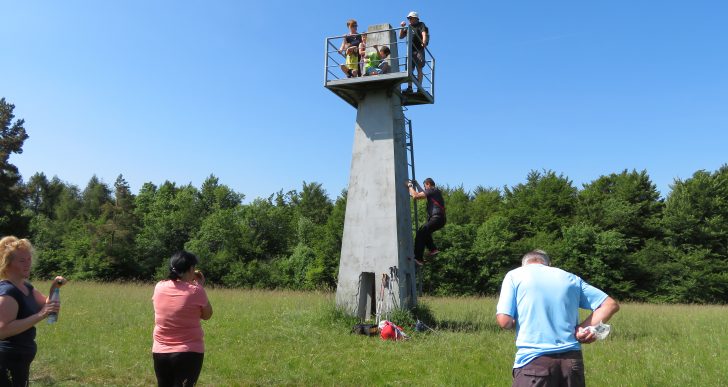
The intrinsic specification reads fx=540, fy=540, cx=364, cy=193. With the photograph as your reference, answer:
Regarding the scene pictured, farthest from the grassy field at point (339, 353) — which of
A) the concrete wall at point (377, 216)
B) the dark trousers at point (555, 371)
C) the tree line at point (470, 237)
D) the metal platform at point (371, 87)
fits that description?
the tree line at point (470, 237)

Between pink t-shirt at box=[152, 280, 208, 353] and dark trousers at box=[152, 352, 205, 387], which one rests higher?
pink t-shirt at box=[152, 280, 208, 353]

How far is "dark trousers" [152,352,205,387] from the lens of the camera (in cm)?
476

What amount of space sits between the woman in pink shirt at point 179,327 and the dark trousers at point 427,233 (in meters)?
8.12

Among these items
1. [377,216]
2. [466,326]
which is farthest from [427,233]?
[466,326]

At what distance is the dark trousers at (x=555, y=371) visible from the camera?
13.2 ft

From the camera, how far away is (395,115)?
1378 centimetres

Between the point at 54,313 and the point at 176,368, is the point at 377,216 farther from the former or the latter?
the point at 54,313

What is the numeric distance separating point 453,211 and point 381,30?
33.9 metres

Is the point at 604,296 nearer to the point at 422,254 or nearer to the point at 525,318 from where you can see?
the point at 525,318

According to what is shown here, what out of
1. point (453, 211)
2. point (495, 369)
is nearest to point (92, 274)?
point (453, 211)

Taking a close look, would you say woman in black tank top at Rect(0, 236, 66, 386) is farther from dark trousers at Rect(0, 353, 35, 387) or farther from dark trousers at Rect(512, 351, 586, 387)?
dark trousers at Rect(512, 351, 586, 387)

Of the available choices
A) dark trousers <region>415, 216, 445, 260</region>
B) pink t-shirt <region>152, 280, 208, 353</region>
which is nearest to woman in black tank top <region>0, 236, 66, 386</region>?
pink t-shirt <region>152, 280, 208, 353</region>

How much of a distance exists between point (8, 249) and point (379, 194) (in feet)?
31.2

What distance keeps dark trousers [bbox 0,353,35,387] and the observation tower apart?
914cm
